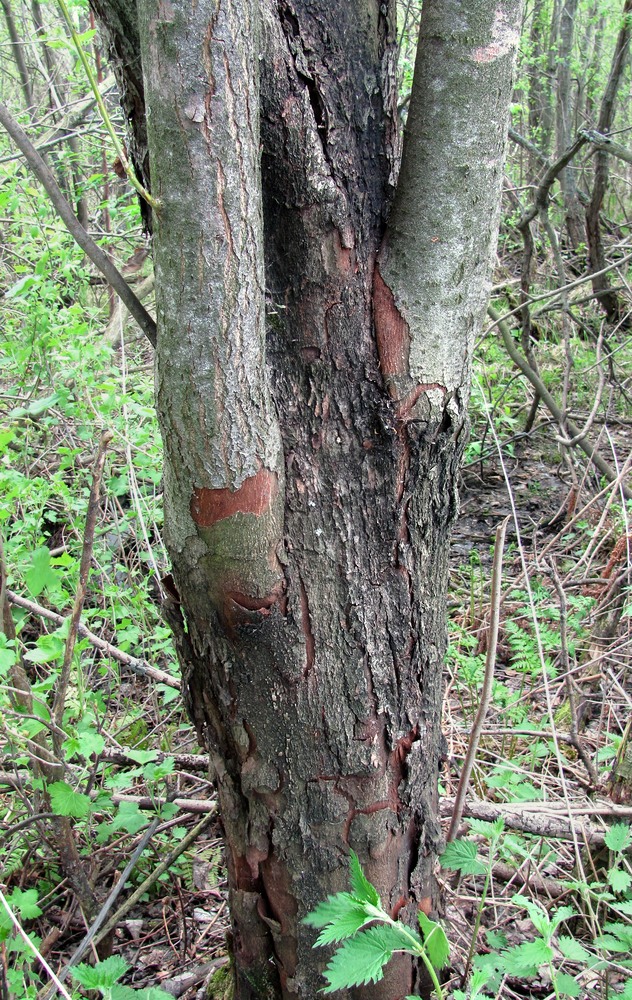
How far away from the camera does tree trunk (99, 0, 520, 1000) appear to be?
3.52ft

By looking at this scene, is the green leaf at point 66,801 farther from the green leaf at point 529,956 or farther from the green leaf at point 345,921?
the green leaf at point 529,956

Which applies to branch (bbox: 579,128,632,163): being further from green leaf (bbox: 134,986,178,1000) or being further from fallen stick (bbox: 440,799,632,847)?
green leaf (bbox: 134,986,178,1000)

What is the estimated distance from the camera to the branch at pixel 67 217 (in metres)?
1.21

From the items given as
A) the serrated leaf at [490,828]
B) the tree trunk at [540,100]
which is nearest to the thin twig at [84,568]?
the serrated leaf at [490,828]

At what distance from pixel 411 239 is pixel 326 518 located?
54cm

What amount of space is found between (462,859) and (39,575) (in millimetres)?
1256

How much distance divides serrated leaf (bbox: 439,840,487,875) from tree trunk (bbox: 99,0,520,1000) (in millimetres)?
91

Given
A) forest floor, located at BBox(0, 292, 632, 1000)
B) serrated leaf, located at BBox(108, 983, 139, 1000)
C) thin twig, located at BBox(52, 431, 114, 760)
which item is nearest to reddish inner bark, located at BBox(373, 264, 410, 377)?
thin twig, located at BBox(52, 431, 114, 760)

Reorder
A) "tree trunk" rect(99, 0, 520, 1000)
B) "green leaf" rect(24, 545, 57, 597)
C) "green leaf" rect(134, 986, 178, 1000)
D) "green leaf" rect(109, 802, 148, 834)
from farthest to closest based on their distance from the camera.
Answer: "green leaf" rect(109, 802, 148, 834)
"green leaf" rect(24, 545, 57, 597)
"green leaf" rect(134, 986, 178, 1000)
"tree trunk" rect(99, 0, 520, 1000)

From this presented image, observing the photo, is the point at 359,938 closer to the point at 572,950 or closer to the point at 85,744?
the point at 572,950

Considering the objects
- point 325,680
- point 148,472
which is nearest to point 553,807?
point 325,680

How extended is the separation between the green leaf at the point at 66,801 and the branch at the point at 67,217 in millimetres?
1159

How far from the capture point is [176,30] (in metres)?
0.98

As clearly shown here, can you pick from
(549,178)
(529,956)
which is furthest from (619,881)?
(549,178)
